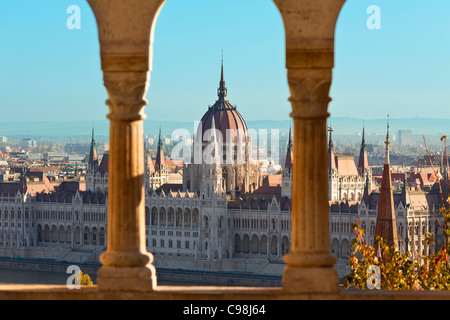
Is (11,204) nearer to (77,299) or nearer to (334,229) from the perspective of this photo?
(334,229)

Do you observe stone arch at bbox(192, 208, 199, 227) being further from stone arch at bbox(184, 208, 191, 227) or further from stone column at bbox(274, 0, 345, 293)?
stone column at bbox(274, 0, 345, 293)

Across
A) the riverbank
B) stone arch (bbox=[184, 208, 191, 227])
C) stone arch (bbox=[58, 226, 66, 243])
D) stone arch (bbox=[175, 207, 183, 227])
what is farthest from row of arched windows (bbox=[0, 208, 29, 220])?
stone arch (bbox=[184, 208, 191, 227])

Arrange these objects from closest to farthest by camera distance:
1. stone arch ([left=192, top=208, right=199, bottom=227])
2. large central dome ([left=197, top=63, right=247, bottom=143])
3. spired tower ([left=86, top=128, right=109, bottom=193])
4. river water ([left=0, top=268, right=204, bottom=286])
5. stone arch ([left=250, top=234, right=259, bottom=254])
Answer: river water ([left=0, top=268, right=204, bottom=286]), stone arch ([left=250, top=234, right=259, bottom=254]), stone arch ([left=192, top=208, right=199, bottom=227]), large central dome ([left=197, top=63, right=247, bottom=143]), spired tower ([left=86, top=128, right=109, bottom=193])

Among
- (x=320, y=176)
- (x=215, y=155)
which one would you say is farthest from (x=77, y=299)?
(x=215, y=155)

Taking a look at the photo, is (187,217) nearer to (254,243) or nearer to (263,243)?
(254,243)

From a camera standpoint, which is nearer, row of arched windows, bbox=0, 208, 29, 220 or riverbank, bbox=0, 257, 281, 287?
riverbank, bbox=0, 257, 281, 287

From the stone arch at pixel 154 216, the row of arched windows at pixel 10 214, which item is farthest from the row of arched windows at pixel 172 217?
the row of arched windows at pixel 10 214
